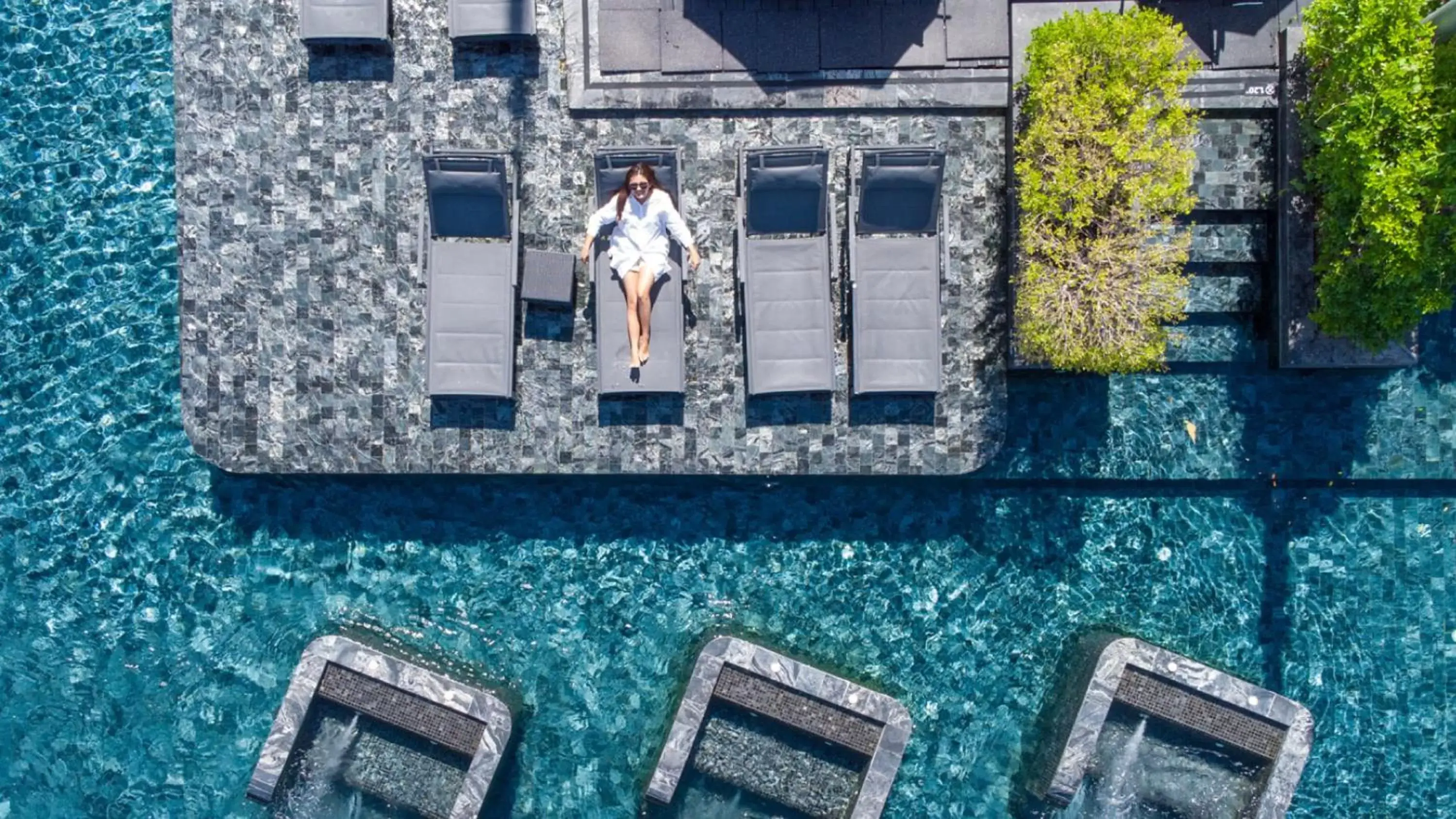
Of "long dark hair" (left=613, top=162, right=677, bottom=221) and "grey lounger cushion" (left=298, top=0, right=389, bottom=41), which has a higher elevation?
"grey lounger cushion" (left=298, top=0, right=389, bottom=41)

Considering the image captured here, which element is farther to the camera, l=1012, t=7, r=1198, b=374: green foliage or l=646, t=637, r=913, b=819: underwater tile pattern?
l=646, t=637, r=913, b=819: underwater tile pattern

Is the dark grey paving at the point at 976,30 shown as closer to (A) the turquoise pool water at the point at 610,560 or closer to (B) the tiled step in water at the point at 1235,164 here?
(B) the tiled step in water at the point at 1235,164

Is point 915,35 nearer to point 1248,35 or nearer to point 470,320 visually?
point 1248,35

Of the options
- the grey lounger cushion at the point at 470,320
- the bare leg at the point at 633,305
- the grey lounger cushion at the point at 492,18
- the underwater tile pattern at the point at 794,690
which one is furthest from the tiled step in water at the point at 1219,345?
the grey lounger cushion at the point at 492,18

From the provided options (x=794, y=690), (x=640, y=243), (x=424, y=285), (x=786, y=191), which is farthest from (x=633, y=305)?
(x=794, y=690)

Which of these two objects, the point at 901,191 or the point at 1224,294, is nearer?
the point at 901,191

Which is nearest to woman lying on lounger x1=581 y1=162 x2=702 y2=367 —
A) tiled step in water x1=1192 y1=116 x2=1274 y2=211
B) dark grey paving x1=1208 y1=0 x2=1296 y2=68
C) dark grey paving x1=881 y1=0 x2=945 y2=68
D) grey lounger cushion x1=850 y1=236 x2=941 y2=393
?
grey lounger cushion x1=850 y1=236 x2=941 y2=393

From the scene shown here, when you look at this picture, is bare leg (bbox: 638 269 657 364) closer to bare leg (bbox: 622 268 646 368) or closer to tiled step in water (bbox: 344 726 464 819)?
bare leg (bbox: 622 268 646 368)
